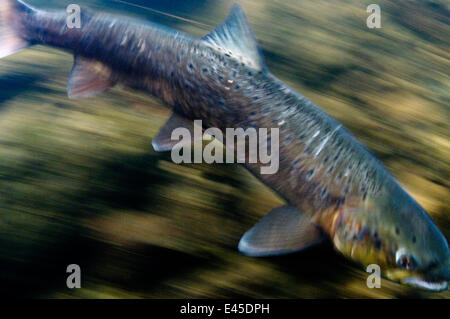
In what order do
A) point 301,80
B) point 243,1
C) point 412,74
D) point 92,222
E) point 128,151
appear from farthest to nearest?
point 243,1 < point 412,74 < point 301,80 < point 128,151 < point 92,222

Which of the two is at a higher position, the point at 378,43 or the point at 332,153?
the point at 378,43

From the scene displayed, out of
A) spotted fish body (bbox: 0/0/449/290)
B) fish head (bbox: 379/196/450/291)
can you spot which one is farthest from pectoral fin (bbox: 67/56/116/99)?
fish head (bbox: 379/196/450/291)

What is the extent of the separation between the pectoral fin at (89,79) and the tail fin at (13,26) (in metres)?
0.49

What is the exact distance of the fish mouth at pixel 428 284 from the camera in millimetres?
1327

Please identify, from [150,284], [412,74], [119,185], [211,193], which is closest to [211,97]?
[211,193]

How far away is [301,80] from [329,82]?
7.9 inches

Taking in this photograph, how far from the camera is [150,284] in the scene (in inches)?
56.2
